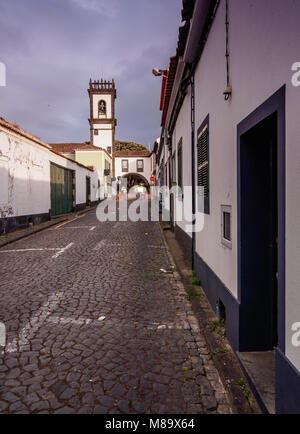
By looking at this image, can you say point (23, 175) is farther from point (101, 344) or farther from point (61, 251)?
point (101, 344)

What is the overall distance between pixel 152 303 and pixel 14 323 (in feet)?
6.13

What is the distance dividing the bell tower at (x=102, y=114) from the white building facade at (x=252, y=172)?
4279 centimetres

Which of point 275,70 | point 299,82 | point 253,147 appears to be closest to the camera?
point 299,82

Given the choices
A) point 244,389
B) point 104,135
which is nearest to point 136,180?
point 104,135

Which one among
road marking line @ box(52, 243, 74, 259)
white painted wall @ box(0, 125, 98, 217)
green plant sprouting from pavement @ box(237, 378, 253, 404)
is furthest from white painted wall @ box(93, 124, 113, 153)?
green plant sprouting from pavement @ box(237, 378, 253, 404)

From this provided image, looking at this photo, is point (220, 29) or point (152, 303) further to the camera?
point (152, 303)

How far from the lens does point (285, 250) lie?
1.94 m

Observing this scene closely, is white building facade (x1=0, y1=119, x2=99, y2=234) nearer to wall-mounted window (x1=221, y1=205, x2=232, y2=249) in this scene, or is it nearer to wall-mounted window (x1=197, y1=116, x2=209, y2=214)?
wall-mounted window (x1=197, y1=116, x2=209, y2=214)

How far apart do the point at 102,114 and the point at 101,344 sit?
153ft

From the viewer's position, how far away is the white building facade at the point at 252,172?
6.15 feet

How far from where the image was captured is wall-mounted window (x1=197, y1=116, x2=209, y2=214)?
464 cm

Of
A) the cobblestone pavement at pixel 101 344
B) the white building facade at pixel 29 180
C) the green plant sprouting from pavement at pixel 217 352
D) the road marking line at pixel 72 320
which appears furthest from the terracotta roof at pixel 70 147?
the green plant sprouting from pavement at pixel 217 352
